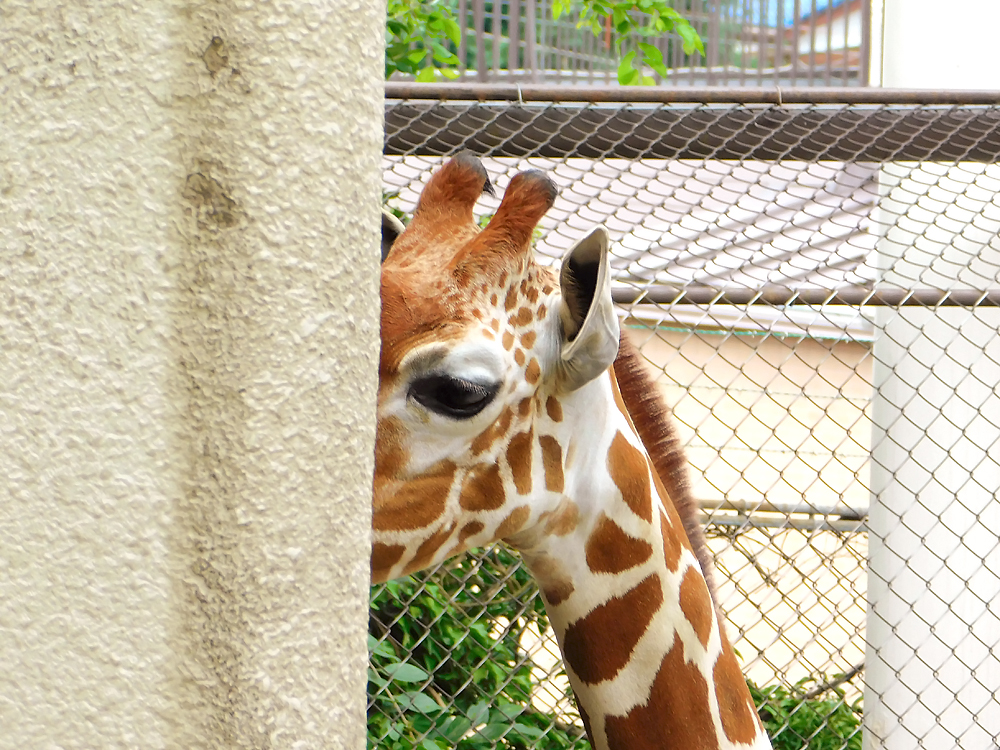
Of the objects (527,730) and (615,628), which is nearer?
(615,628)

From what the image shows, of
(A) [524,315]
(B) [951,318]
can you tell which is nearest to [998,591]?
(B) [951,318]

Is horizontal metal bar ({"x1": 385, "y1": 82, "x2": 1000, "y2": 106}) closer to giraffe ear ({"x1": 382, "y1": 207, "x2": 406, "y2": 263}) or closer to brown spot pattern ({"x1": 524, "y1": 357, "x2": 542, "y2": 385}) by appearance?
giraffe ear ({"x1": 382, "y1": 207, "x2": 406, "y2": 263})

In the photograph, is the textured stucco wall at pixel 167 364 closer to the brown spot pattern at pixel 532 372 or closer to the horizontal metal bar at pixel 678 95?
the brown spot pattern at pixel 532 372

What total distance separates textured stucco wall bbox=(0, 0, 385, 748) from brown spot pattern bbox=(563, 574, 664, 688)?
92 centimetres

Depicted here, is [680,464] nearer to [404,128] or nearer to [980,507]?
[404,128]

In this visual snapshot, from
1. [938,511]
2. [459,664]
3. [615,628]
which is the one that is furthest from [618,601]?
[938,511]

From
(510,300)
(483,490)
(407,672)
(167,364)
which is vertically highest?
(167,364)

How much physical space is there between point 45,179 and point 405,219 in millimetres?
2530

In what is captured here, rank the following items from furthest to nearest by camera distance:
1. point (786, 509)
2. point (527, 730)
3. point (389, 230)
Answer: point (786, 509) → point (527, 730) → point (389, 230)

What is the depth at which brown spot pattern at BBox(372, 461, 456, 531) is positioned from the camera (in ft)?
4.68

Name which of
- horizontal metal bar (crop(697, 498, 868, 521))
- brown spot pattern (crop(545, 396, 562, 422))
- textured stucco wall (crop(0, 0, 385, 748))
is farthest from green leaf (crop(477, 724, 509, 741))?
textured stucco wall (crop(0, 0, 385, 748))

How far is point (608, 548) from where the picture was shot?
1.60m

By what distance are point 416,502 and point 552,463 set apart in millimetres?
229

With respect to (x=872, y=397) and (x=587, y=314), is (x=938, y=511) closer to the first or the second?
(x=872, y=397)
